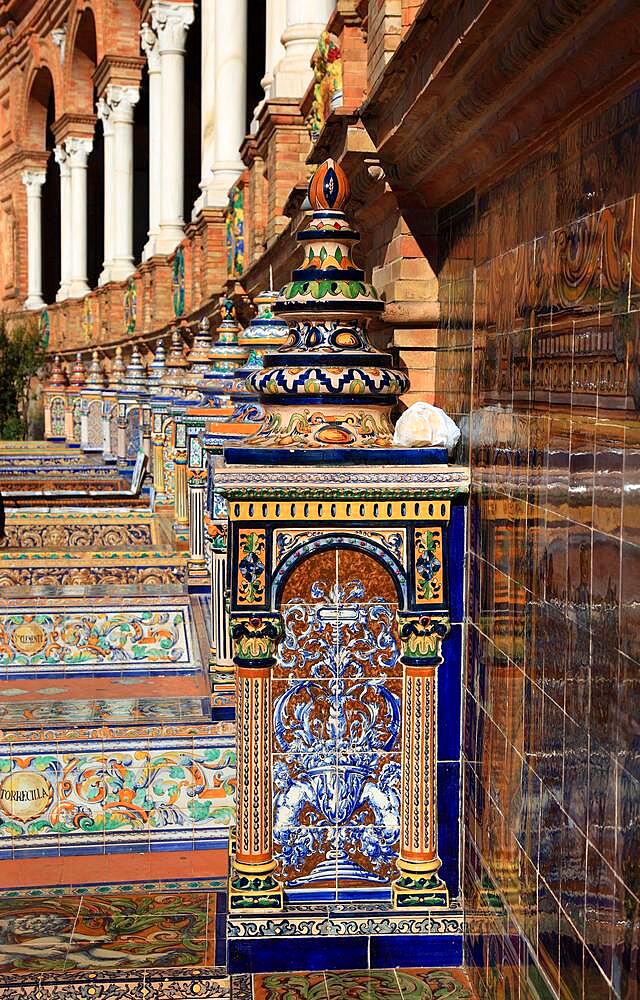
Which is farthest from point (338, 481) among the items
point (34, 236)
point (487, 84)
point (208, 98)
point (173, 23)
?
point (34, 236)

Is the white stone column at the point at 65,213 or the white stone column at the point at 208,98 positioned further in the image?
the white stone column at the point at 65,213

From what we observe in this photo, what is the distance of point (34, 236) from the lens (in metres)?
36.3

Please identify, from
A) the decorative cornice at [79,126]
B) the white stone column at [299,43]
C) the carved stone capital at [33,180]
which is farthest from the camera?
the carved stone capital at [33,180]

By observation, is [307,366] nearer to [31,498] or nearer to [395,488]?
[395,488]

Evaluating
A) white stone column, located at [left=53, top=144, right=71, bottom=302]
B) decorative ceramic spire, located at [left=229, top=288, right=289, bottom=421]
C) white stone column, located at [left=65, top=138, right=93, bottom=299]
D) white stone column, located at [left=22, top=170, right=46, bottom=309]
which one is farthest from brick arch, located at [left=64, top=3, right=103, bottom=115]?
decorative ceramic spire, located at [left=229, top=288, right=289, bottom=421]

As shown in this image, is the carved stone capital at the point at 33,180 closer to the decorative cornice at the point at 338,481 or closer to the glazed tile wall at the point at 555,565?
the glazed tile wall at the point at 555,565

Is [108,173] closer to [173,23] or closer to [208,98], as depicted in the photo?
[173,23]

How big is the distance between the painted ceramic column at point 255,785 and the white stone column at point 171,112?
17.6 m

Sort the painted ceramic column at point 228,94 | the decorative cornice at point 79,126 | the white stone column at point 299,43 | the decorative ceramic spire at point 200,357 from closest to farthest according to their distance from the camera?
the white stone column at point 299,43
the decorative ceramic spire at point 200,357
the painted ceramic column at point 228,94
the decorative cornice at point 79,126

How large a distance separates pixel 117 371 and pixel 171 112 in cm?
405

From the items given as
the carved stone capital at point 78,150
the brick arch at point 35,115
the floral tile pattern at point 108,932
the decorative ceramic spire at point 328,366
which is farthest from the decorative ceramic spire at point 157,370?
the brick arch at point 35,115

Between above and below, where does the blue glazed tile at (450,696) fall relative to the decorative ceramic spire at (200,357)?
below

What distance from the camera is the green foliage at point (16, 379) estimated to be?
88.6ft

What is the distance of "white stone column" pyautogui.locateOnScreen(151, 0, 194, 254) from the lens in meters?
20.3
